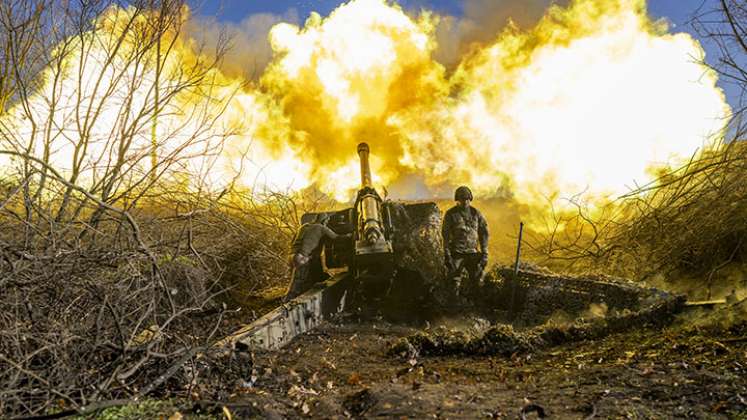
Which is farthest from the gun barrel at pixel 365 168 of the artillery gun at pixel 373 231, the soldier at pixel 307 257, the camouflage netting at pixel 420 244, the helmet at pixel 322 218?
the soldier at pixel 307 257

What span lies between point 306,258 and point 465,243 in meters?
2.81

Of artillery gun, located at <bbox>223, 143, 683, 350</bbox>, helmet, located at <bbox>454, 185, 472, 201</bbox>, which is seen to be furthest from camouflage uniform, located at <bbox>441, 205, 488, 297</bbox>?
artillery gun, located at <bbox>223, 143, 683, 350</bbox>

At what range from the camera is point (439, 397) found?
15.3 feet

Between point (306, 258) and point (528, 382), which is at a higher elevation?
point (306, 258)

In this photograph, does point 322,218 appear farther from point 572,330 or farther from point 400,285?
point 572,330

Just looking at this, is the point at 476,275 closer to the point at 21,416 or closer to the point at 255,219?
the point at 255,219

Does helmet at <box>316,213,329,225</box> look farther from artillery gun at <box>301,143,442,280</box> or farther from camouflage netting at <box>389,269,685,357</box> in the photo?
camouflage netting at <box>389,269,685,357</box>

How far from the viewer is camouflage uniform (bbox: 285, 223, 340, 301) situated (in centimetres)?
941

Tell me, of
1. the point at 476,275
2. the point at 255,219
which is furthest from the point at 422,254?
the point at 255,219

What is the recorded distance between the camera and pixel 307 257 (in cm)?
961

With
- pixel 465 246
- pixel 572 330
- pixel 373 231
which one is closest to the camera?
pixel 572 330

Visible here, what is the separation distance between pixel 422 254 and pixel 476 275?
109cm

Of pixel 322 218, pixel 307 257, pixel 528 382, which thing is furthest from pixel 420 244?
pixel 528 382

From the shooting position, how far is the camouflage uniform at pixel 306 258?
30.9 ft
